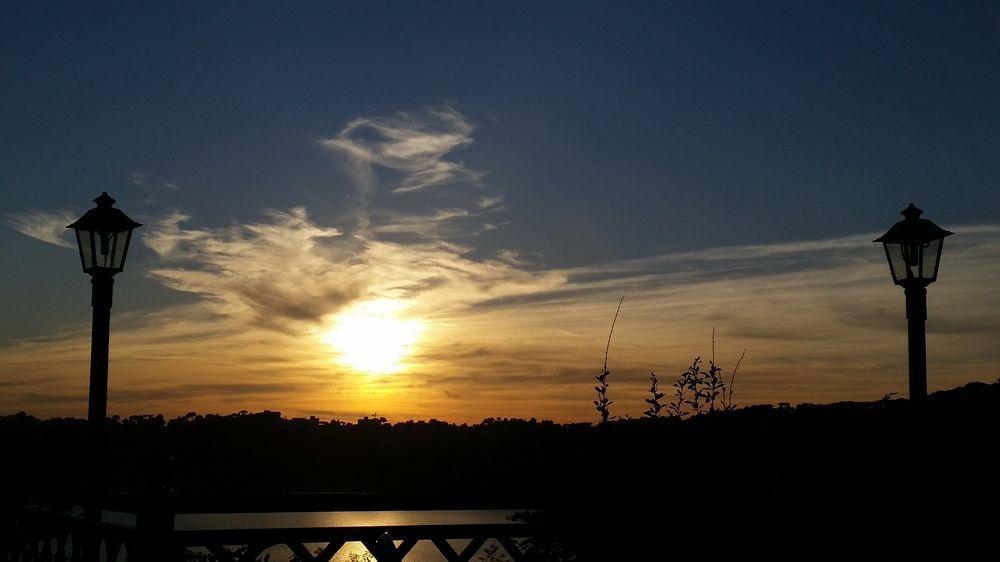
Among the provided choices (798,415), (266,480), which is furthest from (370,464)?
(798,415)

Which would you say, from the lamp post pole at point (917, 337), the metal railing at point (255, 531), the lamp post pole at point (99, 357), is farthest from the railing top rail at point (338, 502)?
the lamp post pole at point (917, 337)

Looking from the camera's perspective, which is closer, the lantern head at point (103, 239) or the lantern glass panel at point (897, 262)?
the lantern head at point (103, 239)

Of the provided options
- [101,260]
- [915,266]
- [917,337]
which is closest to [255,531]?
[101,260]

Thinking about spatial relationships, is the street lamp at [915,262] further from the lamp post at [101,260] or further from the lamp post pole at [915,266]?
the lamp post at [101,260]

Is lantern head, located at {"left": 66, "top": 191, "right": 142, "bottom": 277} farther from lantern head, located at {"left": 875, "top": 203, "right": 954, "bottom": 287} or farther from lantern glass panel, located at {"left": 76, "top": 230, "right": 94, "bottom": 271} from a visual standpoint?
lantern head, located at {"left": 875, "top": 203, "right": 954, "bottom": 287}

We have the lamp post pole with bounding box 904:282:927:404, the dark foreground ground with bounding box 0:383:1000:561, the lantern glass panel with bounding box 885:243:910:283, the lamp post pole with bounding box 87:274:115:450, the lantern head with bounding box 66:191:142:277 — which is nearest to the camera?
the dark foreground ground with bounding box 0:383:1000:561

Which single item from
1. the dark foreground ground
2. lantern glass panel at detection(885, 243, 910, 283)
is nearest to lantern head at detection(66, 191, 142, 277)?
the dark foreground ground

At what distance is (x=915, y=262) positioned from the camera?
1211cm

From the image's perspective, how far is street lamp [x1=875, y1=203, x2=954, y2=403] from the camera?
11.8m

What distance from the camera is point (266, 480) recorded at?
77.9 m

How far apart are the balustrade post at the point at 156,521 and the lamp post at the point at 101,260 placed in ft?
10.7

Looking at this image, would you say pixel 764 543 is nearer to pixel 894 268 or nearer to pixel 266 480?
pixel 894 268

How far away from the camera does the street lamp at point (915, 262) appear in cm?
1184

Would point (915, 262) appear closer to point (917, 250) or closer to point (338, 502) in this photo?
point (917, 250)
